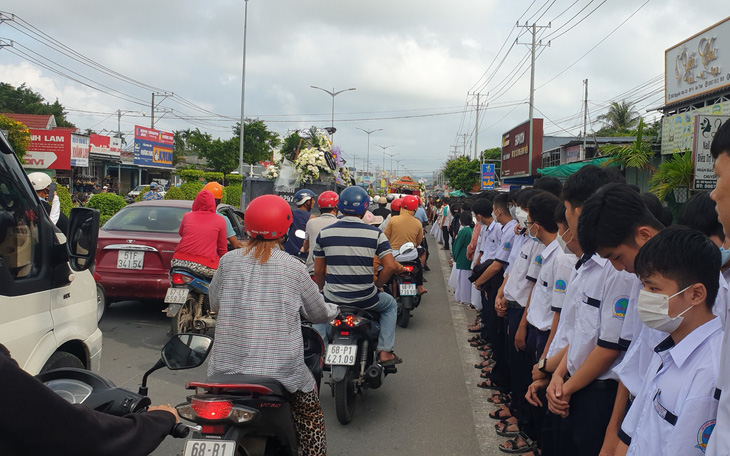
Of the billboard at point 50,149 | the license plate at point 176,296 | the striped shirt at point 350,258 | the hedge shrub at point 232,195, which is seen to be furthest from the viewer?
the billboard at point 50,149

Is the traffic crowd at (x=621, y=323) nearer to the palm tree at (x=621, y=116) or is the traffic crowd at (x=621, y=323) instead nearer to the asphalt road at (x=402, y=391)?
the asphalt road at (x=402, y=391)

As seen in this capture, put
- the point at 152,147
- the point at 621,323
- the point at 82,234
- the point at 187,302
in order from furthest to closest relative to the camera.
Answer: the point at 152,147 → the point at 187,302 → the point at 82,234 → the point at 621,323

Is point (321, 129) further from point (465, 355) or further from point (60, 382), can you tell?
point (60, 382)

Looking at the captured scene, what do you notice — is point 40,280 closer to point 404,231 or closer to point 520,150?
point 404,231

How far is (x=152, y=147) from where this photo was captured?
155 feet

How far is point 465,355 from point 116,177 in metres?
47.3

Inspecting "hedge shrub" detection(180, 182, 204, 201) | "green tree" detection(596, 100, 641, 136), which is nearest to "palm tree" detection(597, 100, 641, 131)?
"green tree" detection(596, 100, 641, 136)

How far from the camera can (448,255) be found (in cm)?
2003

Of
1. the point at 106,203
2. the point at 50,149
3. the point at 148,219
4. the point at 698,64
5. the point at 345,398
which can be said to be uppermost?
the point at 698,64

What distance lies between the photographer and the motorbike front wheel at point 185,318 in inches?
258

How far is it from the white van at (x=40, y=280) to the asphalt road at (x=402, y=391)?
1376 millimetres

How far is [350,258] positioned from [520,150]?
3189 centimetres

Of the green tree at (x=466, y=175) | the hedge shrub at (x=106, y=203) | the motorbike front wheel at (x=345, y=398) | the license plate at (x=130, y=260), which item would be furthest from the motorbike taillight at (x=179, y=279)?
the green tree at (x=466, y=175)

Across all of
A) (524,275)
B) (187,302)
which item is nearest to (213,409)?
→ (524,275)
